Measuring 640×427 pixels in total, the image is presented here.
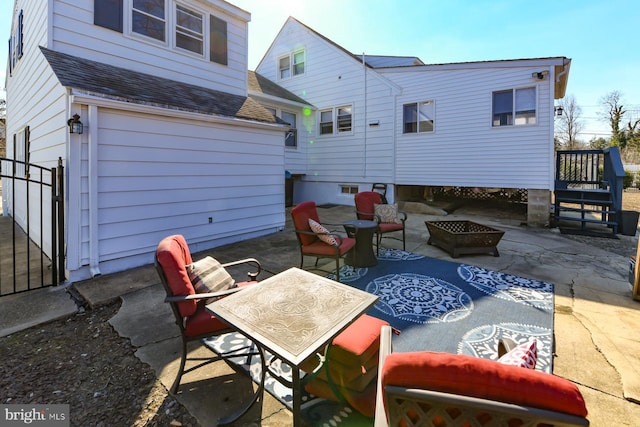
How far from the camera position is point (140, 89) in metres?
5.11

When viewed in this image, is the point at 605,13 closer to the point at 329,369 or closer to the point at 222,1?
the point at 222,1

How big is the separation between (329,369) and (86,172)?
438 cm

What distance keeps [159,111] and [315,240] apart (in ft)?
11.0

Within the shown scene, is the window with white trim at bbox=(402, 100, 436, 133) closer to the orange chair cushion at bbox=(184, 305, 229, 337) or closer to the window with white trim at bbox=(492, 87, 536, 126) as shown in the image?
the window with white trim at bbox=(492, 87, 536, 126)

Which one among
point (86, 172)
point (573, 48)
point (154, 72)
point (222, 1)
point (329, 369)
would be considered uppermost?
point (573, 48)

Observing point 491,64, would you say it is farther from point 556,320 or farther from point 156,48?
point 156,48

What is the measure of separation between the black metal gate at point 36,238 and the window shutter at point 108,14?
290 cm

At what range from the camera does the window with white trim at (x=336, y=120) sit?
11.7 meters

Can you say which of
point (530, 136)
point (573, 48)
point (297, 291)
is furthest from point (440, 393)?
point (573, 48)

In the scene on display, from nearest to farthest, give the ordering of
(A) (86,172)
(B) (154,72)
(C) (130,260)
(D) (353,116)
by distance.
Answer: (A) (86,172) < (C) (130,260) < (B) (154,72) < (D) (353,116)

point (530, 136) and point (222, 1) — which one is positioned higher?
point (222, 1)

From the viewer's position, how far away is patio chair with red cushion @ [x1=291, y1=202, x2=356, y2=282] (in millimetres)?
4242

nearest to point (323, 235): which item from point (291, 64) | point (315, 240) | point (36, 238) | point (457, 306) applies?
point (315, 240)

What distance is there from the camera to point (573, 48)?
1263cm
